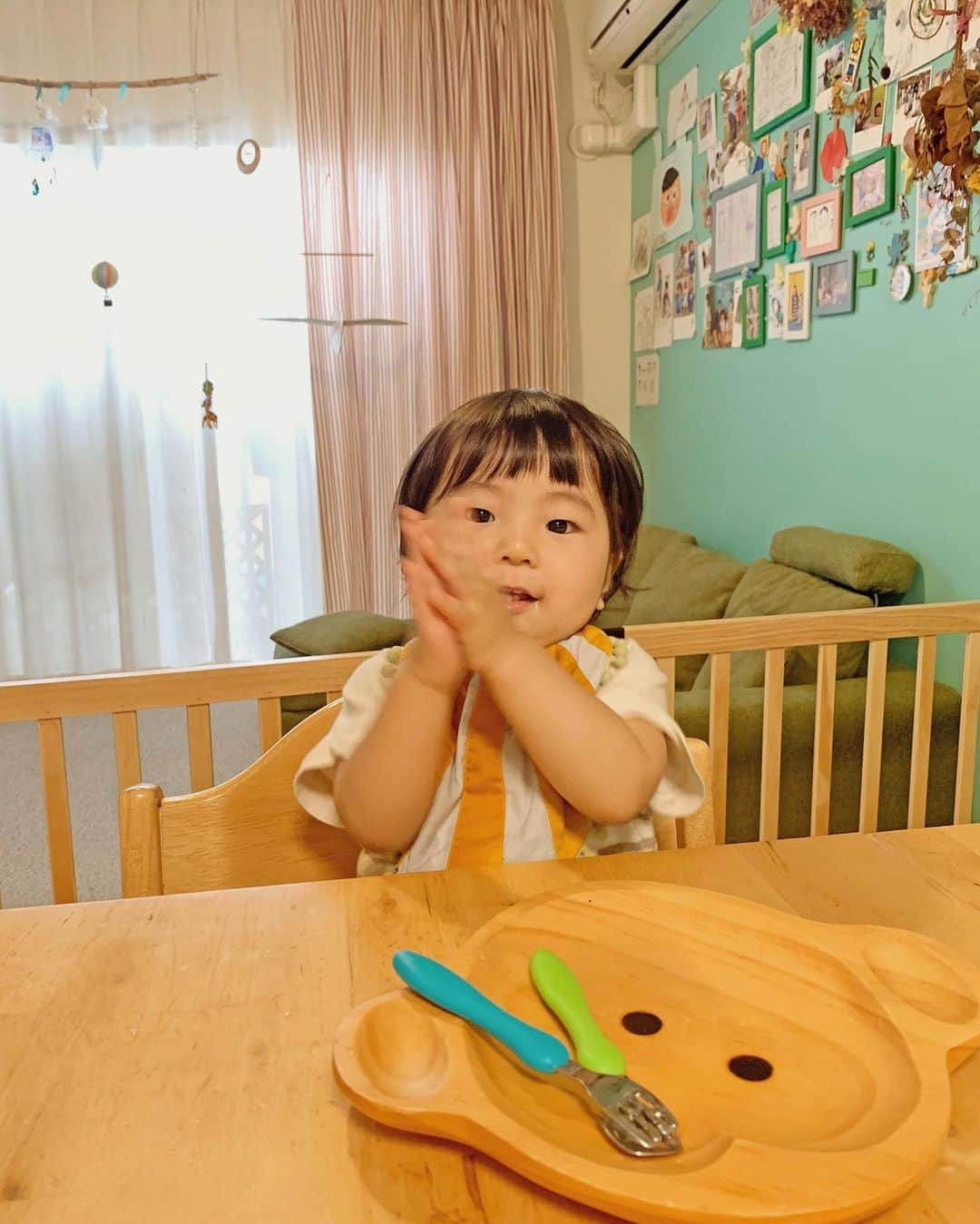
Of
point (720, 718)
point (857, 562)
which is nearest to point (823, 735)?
point (720, 718)

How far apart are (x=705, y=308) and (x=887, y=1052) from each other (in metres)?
3.24

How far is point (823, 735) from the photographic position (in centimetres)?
171

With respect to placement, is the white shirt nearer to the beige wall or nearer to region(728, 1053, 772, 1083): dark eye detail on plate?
region(728, 1053, 772, 1083): dark eye detail on plate

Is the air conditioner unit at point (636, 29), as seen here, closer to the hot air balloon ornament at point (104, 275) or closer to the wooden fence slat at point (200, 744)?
the hot air balloon ornament at point (104, 275)

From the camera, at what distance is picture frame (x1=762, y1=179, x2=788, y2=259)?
2.83 meters

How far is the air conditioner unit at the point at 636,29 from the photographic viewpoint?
342cm

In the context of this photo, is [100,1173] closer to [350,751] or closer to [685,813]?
[350,751]

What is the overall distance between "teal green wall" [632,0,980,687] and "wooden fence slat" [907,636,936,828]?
46cm

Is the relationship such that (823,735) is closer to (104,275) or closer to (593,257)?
(593,257)

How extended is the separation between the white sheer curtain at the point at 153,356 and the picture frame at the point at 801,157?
214 cm

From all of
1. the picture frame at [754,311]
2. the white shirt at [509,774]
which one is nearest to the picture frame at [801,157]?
the picture frame at [754,311]

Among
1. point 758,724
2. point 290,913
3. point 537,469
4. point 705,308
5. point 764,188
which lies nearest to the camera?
point 290,913

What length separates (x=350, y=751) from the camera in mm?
921

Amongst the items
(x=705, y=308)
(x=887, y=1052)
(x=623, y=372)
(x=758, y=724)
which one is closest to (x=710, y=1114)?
(x=887, y=1052)
